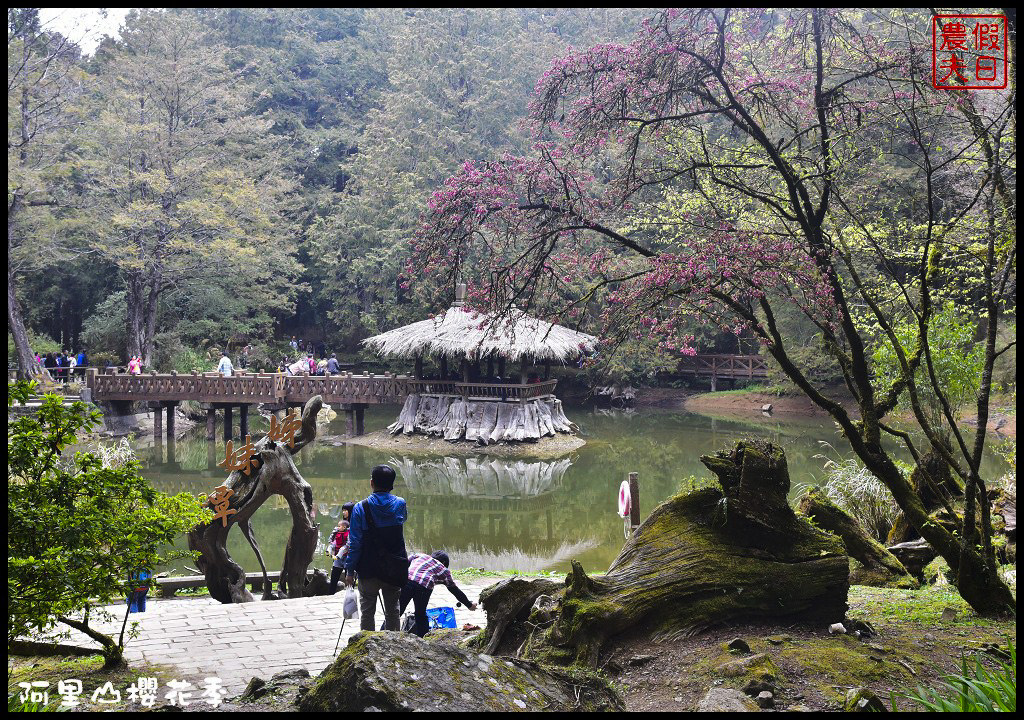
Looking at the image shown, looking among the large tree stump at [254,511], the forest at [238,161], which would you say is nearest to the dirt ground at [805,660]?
the large tree stump at [254,511]

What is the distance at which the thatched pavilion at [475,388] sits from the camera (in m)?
18.6

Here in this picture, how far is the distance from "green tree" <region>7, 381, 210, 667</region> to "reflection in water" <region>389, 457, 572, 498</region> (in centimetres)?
1088

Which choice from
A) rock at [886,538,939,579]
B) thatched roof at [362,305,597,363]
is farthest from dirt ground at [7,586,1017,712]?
thatched roof at [362,305,597,363]

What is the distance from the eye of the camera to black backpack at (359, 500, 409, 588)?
14.5 feet

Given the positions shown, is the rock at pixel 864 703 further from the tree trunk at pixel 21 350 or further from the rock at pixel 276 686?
the tree trunk at pixel 21 350

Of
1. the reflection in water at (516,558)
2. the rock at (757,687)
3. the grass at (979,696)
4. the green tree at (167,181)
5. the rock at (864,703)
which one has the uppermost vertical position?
the green tree at (167,181)

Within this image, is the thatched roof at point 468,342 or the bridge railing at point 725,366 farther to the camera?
the bridge railing at point 725,366

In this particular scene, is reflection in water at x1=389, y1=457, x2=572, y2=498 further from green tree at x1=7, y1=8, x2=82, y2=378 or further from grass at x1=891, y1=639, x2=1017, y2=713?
grass at x1=891, y1=639, x2=1017, y2=713

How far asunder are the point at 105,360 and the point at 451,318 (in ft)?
35.2

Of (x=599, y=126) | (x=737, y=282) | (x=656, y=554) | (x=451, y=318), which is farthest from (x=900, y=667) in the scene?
(x=451, y=318)

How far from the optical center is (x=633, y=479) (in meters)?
8.60

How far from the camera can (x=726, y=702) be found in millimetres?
3281

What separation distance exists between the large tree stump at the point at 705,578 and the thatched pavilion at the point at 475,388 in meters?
13.5

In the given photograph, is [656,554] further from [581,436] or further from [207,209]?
[207,209]
